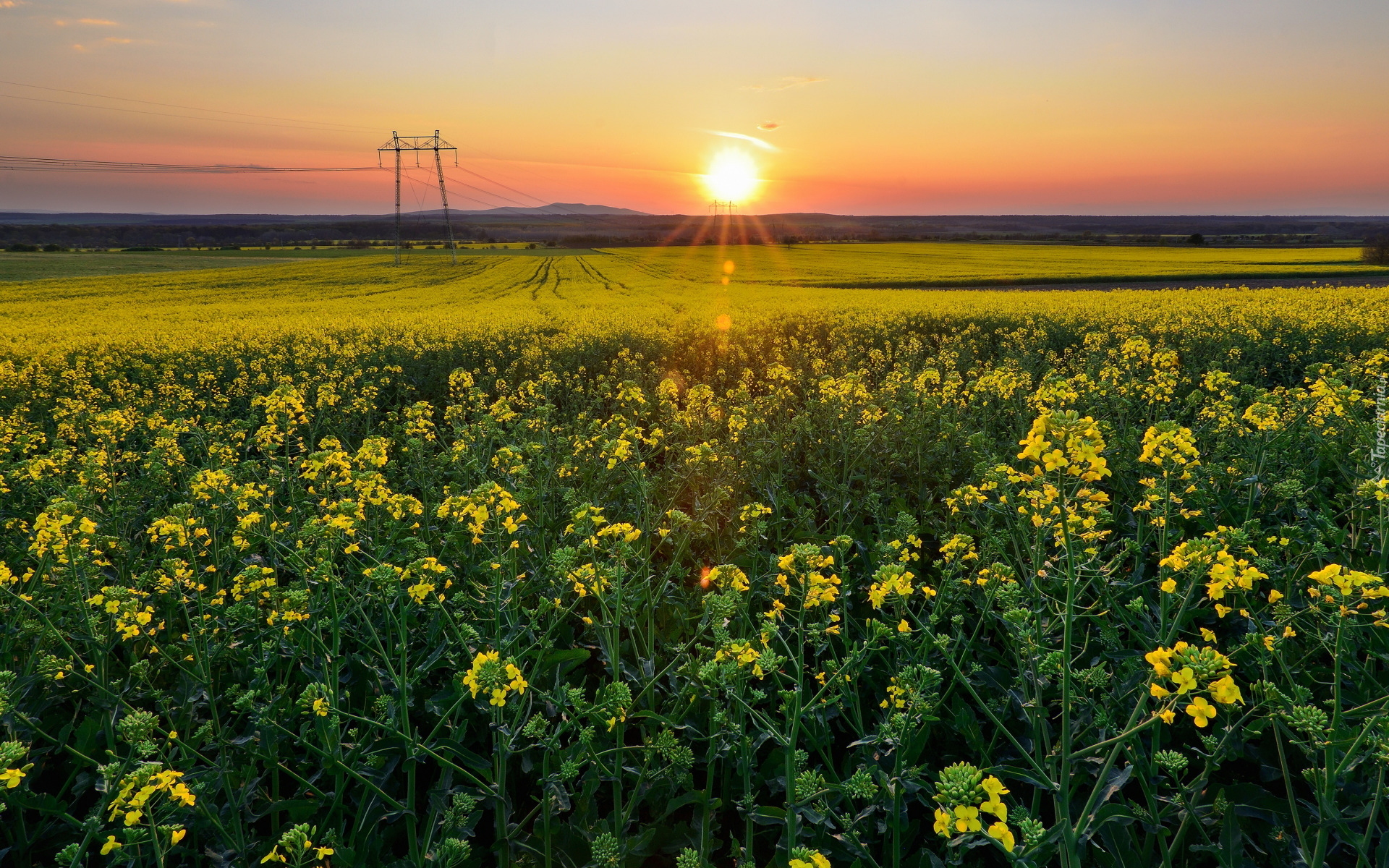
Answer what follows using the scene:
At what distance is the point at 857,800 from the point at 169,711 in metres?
3.02

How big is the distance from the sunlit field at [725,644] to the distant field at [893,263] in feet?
111

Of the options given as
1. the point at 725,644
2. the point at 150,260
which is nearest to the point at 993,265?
the point at 725,644

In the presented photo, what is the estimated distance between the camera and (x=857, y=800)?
2.92 meters

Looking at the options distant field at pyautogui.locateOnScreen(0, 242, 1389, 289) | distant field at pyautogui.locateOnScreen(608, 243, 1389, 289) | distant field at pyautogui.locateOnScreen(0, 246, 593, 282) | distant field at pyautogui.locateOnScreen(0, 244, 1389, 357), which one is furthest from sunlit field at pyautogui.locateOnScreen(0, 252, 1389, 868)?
distant field at pyautogui.locateOnScreen(0, 246, 593, 282)

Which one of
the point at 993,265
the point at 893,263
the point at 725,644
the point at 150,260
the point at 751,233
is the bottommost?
the point at 725,644

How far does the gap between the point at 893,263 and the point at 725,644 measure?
54.2m

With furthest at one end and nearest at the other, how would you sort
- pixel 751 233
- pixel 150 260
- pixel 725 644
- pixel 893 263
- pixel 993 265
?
1. pixel 751 233
2. pixel 150 260
3. pixel 893 263
4. pixel 993 265
5. pixel 725 644

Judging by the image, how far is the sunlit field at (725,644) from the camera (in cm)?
228

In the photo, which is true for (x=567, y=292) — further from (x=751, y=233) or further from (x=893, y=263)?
(x=751, y=233)

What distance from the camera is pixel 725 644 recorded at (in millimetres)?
2344

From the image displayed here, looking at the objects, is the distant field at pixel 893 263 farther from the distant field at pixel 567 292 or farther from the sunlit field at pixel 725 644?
the sunlit field at pixel 725 644

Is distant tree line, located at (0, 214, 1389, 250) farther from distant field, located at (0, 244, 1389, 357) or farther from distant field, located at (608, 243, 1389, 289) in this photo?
distant field, located at (0, 244, 1389, 357)

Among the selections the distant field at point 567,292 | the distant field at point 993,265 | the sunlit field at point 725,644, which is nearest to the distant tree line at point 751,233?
the distant field at point 993,265

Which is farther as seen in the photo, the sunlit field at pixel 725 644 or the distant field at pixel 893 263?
the distant field at pixel 893 263
